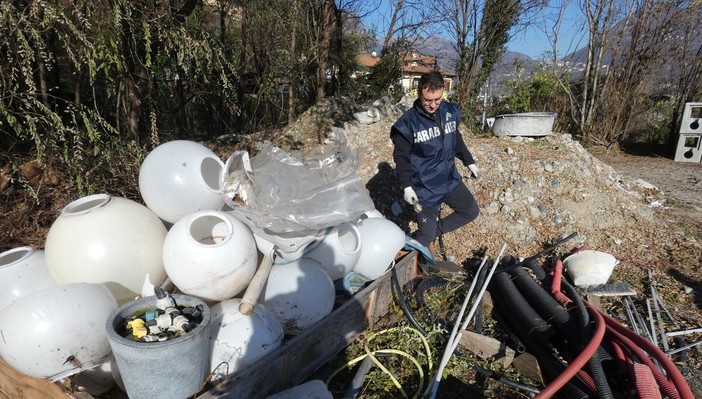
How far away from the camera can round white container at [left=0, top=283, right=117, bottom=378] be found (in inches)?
58.4

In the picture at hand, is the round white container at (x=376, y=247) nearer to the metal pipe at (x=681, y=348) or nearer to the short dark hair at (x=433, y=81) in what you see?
the short dark hair at (x=433, y=81)

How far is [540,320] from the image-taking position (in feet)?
8.03

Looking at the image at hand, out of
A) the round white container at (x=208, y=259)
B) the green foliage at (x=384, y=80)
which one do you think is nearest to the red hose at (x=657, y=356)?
the round white container at (x=208, y=259)

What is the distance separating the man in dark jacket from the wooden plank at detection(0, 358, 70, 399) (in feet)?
7.98

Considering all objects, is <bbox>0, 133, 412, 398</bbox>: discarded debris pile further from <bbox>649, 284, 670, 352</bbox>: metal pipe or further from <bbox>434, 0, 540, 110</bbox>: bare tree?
<bbox>434, 0, 540, 110</bbox>: bare tree

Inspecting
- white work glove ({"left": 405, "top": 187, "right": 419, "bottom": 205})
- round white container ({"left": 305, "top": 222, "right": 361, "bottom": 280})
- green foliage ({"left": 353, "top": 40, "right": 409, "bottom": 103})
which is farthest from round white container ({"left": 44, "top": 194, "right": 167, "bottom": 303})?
green foliage ({"left": 353, "top": 40, "right": 409, "bottom": 103})

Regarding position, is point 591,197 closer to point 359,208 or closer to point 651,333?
point 651,333

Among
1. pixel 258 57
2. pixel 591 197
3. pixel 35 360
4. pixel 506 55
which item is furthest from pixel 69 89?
pixel 506 55

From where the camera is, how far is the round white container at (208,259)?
1.79m

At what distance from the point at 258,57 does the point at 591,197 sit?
6.63m

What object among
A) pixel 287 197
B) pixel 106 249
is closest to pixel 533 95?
pixel 287 197

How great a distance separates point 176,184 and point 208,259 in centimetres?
61

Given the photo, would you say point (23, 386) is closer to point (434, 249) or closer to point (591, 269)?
point (434, 249)

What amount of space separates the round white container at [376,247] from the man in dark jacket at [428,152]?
50cm
